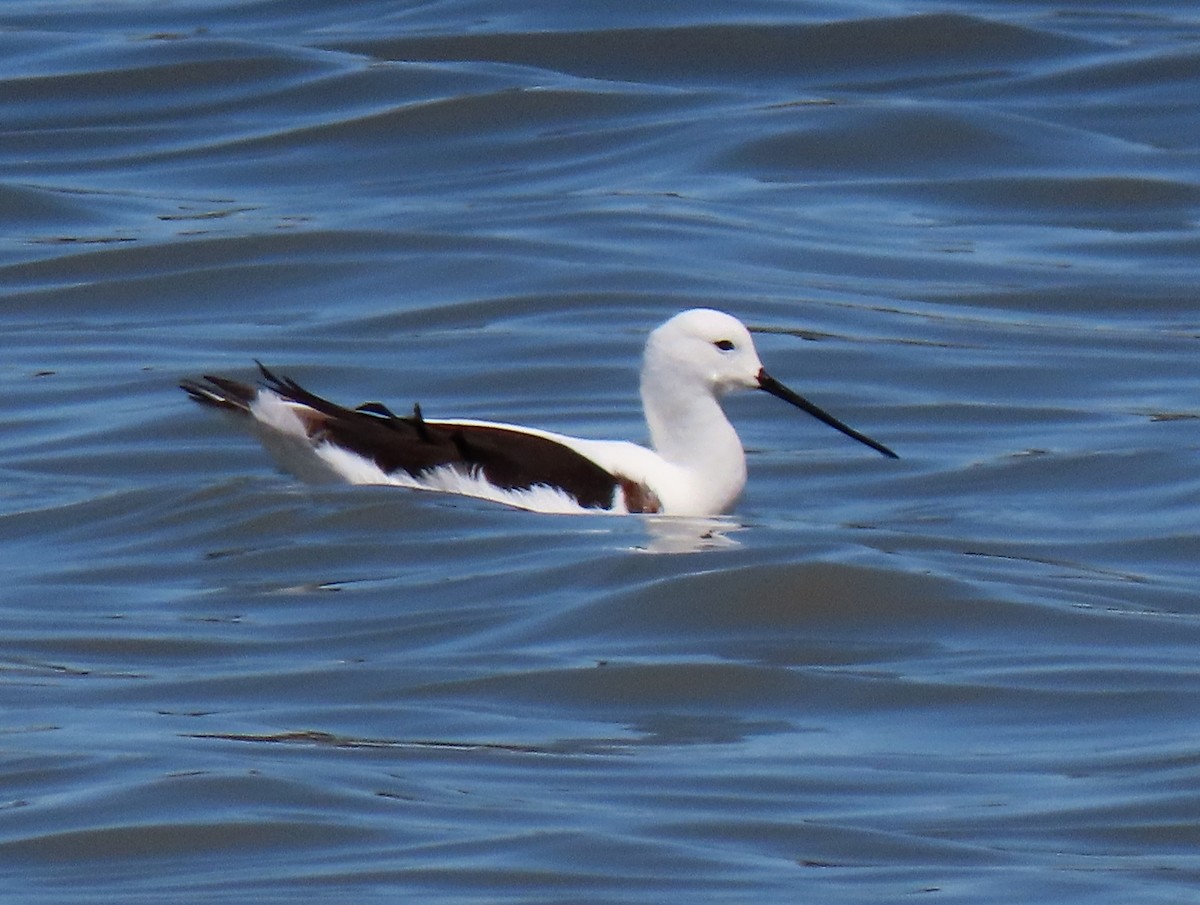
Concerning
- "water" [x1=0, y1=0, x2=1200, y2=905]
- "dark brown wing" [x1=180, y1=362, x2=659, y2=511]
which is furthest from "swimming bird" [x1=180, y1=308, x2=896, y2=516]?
"water" [x1=0, y1=0, x2=1200, y2=905]

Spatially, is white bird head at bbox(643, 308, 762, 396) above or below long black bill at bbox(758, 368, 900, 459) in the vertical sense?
above

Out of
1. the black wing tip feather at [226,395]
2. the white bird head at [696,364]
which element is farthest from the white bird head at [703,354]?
the black wing tip feather at [226,395]

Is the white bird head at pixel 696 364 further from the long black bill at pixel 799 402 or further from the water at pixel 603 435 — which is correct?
the water at pixel 603 435

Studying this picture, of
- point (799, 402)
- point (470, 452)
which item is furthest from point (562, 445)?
point (799, 402)

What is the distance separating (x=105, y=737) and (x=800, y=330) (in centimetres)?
700

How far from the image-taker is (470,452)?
32.5 feet

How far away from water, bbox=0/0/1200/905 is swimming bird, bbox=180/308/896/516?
0.13 meters

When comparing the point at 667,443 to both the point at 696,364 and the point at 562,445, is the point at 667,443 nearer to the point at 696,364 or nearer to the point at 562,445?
the point at 696,364

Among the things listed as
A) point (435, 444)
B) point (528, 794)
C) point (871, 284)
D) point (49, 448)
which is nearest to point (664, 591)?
point (435, 444)

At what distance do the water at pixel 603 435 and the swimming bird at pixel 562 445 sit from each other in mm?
133

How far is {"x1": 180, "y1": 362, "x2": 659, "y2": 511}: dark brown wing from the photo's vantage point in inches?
387

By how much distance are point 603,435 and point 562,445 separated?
2.08 m

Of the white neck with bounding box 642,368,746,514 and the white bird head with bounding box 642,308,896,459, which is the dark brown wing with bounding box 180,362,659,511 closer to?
the white neck with bounding box 642,368,746,514

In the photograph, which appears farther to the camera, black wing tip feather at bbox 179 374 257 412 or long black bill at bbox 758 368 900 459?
long black bill at bbox 758 368 900 459
